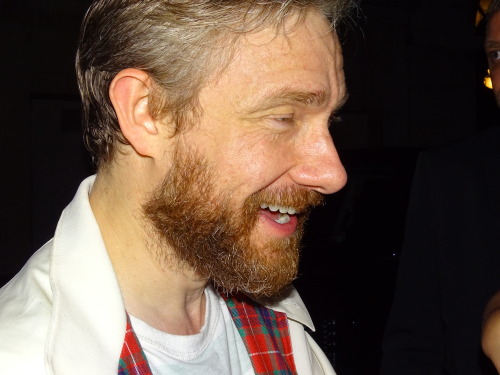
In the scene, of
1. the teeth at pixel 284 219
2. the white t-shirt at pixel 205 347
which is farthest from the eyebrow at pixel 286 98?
the white t-shirt at pixel 205 347

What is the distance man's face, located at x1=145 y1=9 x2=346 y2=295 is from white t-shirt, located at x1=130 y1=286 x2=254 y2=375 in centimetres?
20

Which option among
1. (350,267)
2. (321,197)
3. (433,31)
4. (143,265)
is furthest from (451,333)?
(433,31)

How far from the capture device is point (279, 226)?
194 cm

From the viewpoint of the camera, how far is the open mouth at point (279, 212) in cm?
191

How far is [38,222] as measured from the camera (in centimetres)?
790

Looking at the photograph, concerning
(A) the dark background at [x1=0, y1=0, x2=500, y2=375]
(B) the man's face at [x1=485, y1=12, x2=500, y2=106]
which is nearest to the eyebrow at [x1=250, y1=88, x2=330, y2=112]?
(A) the dark background at [x1=0, y1=0, x2=500, y2=375]

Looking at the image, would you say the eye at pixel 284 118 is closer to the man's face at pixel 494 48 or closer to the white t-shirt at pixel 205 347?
the white t-shirt at pixel 205 347

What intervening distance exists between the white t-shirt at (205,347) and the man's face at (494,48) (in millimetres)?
1379

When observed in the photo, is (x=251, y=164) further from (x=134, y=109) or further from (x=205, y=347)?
(x=205, y=347)

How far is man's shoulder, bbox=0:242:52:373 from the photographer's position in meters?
1.50

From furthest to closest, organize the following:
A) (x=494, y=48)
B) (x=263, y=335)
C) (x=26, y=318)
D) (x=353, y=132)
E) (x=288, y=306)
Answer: (x=353, y=132)
(x=494, y=48)
(x=288, y=306)
(x=263, y=335)
(x=26, y=318)

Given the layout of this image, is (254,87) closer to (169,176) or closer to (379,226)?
(169,176)

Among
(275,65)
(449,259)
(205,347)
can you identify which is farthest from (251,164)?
(449,259)

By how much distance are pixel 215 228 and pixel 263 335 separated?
434 millimetres
